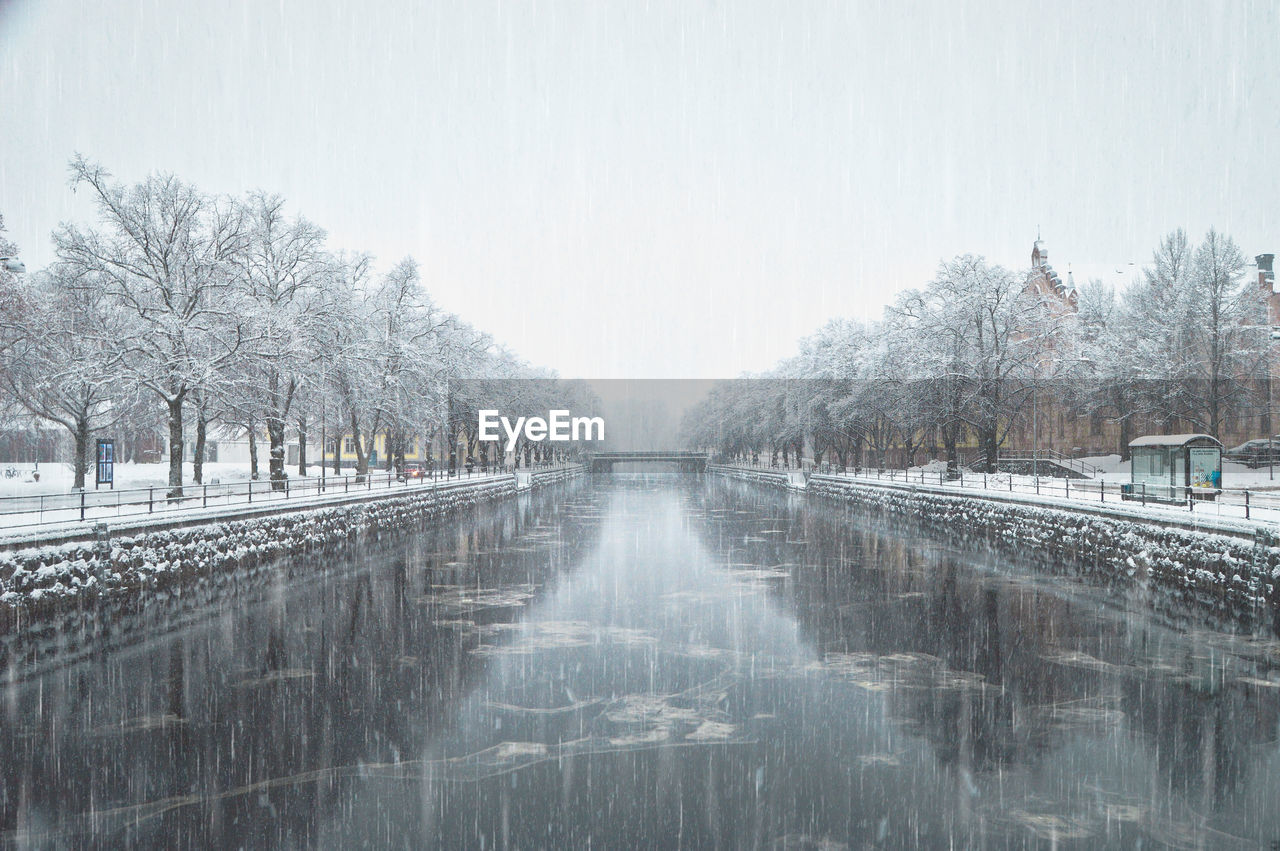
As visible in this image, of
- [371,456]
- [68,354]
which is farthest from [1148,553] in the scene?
[371,456]

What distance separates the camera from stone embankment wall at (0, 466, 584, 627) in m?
16.0

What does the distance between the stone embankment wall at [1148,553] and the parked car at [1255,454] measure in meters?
25.0

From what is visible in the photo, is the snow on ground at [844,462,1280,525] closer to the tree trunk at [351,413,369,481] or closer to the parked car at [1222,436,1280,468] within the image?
the parked car at [1222,436,1280,468]

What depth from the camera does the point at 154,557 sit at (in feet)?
65.0

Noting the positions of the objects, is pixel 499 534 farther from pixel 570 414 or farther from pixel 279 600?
pixel 570 414

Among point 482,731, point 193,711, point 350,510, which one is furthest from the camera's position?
point 350,510

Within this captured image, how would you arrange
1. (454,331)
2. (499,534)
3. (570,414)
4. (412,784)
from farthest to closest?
(570,414), (454,331), (499,534), (412,784)

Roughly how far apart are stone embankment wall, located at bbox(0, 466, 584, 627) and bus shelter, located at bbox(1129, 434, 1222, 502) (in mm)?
26396

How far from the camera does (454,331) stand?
207 ft

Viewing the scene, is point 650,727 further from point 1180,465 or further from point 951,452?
point 951,452

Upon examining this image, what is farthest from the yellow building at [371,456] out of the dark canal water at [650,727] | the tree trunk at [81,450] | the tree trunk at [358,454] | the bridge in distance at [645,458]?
the dark canal water at [650,727]

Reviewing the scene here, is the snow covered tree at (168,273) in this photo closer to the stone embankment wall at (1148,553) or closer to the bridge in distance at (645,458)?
the stone embankment wall at (1148,553)

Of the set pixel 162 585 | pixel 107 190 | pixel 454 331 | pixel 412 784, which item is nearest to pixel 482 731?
pixel 412 784

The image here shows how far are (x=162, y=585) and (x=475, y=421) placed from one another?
46789 millimetres
